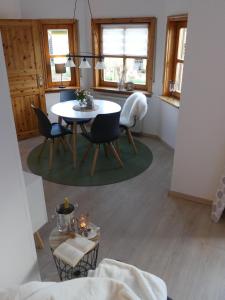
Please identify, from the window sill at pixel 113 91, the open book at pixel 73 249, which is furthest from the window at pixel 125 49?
the open book at pixel 73 249

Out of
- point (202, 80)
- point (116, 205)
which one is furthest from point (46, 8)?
point (116, 205)

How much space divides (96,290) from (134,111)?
10.9 ft

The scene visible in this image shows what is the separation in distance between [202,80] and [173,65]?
1996 millimetres

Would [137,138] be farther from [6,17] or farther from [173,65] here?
[6,17]

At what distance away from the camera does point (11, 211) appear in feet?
4.89

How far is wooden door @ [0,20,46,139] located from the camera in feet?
14.4

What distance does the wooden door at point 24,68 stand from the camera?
4.39m

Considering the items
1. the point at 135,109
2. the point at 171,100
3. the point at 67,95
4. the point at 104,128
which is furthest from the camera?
the point at 67,95

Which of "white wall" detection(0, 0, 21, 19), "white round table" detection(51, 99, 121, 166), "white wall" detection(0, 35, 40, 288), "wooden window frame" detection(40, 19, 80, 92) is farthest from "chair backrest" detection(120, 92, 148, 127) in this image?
"white wall" detection(0, 35, 40, 288)

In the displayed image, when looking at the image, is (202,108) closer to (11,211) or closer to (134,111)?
(134,111)

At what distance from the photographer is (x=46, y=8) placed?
4.72 metres

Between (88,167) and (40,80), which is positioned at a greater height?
(40,80)

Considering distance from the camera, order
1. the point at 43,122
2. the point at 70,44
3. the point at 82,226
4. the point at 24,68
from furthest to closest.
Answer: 1. the point at 70,44
2. the point at 24,68
3. the point at 43,122
4. the point at 82,226

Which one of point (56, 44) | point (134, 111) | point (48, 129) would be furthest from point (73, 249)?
point (56, 44)
